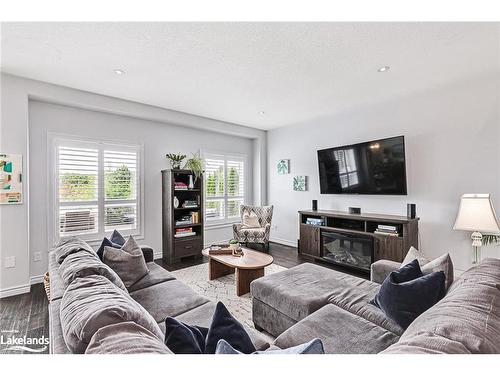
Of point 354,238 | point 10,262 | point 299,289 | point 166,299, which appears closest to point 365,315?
point 299,289

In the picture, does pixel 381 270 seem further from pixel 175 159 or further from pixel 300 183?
pixel 175 159

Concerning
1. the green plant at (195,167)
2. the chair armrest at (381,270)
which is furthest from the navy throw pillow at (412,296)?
the green plant at (195,167)

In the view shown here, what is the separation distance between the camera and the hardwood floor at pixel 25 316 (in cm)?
209

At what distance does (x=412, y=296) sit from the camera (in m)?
1.39

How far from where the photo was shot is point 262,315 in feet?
6.80

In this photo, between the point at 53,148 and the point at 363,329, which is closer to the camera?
the point at 363,329

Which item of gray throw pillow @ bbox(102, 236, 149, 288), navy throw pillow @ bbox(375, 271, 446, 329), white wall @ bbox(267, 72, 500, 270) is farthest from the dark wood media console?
gray throw pillow @ bbox(102, 236, 149, 288)

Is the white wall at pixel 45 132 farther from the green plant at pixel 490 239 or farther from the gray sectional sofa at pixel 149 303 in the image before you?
the green plant at pixel 490 239

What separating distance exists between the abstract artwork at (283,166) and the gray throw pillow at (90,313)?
176 inches
